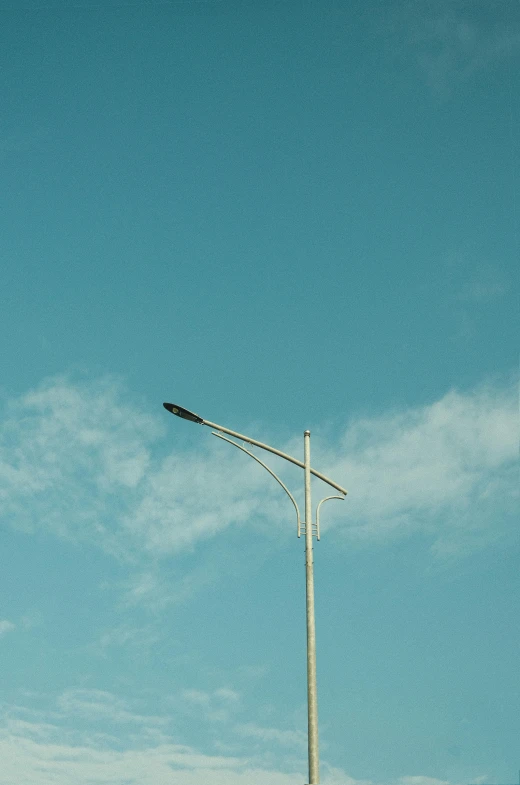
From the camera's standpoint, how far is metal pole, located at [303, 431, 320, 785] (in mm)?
12578

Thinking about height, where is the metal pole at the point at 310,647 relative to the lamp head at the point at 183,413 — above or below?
below

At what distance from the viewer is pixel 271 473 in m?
16.9

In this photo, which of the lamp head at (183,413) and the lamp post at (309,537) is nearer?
the lamp post at (309,537)

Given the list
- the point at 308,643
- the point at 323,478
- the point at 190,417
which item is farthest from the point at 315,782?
the point at 190,417

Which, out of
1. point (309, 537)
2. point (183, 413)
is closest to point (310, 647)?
point (309, 537)

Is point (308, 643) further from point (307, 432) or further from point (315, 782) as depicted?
point (307, 432)

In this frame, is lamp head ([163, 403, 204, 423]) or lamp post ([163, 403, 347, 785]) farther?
lamp head ([163, 403, 204, 423])

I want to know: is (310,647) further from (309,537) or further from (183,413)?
(183,413)

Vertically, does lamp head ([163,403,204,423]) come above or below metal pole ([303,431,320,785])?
above

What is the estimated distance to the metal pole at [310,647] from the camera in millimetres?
12578

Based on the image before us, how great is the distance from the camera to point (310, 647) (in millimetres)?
13500

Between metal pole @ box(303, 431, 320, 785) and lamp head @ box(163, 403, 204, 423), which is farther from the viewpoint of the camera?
lamp head @ box(163, 403, 204, 423)

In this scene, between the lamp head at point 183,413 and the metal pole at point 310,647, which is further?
the lamp head at point 183,413

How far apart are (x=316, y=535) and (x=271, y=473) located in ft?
6.81
